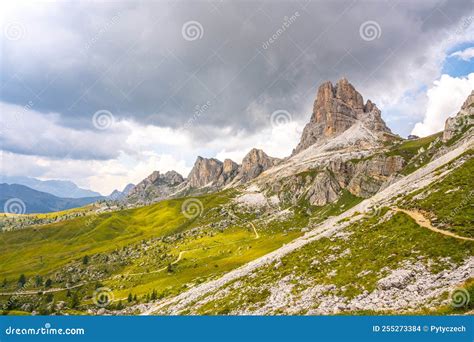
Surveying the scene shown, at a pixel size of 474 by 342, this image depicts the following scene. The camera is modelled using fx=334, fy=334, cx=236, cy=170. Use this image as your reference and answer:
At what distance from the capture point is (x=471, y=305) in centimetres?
2734

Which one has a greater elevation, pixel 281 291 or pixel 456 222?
pixel 456 222

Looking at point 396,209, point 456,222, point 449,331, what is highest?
point 396,209

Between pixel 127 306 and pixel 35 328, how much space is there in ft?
317

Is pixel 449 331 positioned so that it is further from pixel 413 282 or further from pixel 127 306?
pixel 127 306

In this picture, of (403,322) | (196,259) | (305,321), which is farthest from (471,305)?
(196,259)

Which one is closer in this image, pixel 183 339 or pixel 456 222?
pixel 183 339
